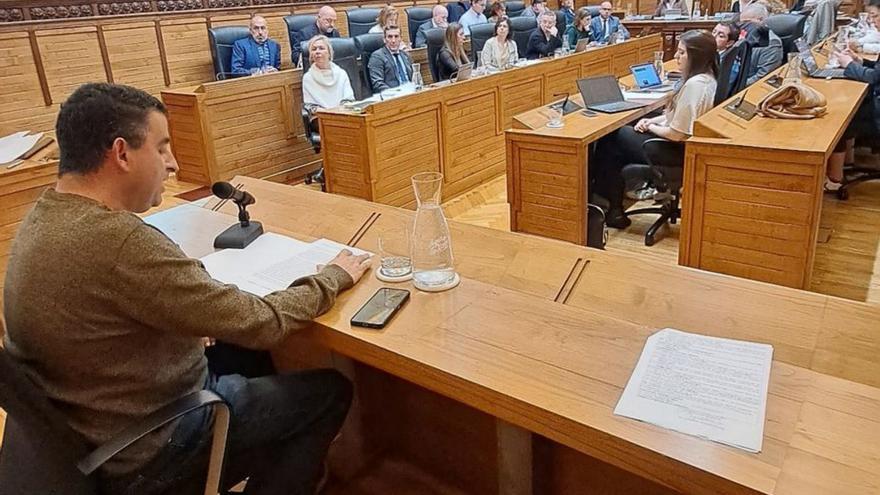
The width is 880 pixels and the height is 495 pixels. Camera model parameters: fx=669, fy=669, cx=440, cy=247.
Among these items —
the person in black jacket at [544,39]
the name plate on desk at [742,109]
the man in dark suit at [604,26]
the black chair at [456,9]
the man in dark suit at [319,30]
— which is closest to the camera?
the name plate on desk at [742,109]

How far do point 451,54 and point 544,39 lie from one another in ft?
4.46

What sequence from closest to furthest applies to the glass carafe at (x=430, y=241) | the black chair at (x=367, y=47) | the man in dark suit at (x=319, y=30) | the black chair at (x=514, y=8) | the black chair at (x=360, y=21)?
the glass carafe at (x=430, y=241)
the black chair at (x=367, y=47)
the man in dark suit at (x=319, y=30)
the black chair at (x=360, y=21)
the black chair at (x=514, y=8)

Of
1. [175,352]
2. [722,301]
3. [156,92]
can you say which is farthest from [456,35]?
[175,352]

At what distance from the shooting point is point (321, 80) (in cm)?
479

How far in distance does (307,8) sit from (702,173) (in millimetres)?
5520

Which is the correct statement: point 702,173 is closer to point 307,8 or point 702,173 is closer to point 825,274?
point 825,274

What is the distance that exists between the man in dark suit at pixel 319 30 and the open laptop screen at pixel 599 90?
279 cm

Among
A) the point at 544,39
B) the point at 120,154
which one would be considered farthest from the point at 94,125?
the point at 544,39

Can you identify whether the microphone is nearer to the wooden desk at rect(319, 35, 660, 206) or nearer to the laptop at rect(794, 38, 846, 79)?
the wooden desk at rect(319, 35, 660, 206)

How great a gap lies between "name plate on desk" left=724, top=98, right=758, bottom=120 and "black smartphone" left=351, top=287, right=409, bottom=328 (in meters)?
2.29

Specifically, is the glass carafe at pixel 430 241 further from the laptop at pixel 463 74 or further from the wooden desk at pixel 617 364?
the laptop at pixel 463 74

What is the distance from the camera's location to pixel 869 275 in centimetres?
327

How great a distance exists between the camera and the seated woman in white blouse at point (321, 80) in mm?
4734

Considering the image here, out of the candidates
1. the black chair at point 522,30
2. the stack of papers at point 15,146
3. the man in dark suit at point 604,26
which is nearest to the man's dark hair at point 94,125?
the stack of papers at point 15,146
